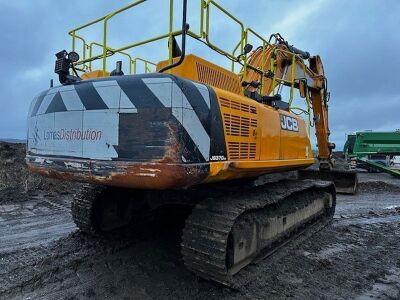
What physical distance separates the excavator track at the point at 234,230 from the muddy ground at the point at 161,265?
8.1 inches

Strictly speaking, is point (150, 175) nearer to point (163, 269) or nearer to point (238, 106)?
point (238, 106)

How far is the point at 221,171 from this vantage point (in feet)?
11.5

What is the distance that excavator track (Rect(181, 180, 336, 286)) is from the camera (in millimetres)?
3572

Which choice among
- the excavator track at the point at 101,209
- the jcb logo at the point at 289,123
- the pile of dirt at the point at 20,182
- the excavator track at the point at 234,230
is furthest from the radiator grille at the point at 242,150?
the pile of dirt at the point at 20,182

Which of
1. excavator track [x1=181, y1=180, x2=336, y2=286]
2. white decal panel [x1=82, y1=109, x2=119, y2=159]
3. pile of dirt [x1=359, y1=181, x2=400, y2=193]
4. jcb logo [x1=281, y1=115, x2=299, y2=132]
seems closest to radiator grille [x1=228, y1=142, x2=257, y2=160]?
excavator track [x1=181, y1=180, x2=336, y2=286]

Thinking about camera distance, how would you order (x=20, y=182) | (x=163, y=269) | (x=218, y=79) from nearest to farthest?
(x=218, y=79)
(x=163, y=269)
(x=20, y=182)

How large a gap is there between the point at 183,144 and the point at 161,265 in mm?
1837

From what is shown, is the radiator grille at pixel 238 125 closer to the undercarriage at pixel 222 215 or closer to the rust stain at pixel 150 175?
the rust stain at pixel 150 175

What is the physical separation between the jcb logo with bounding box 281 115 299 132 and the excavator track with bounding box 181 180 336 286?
811mm

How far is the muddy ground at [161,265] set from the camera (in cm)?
374

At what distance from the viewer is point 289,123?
5.03 m

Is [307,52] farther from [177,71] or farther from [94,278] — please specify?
[94,278]

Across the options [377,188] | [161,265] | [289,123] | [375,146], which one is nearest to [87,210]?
[161,265]

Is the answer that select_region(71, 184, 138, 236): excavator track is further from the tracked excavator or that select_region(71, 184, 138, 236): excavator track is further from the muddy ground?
the muddy ground
